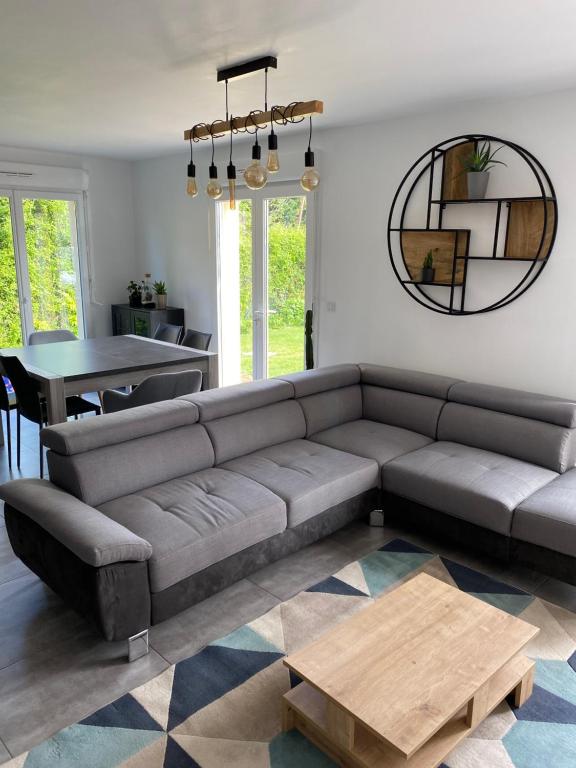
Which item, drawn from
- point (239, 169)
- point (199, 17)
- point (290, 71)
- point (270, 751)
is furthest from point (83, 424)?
point (239, 169)

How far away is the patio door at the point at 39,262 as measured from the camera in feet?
19.2

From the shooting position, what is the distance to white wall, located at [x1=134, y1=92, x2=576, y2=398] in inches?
135

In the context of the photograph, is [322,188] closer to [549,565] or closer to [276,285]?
[276,285]

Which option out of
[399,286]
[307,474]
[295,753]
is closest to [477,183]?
[399,286]

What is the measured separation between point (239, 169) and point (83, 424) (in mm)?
3405

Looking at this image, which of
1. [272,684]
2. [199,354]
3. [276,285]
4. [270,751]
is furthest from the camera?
[276,285]

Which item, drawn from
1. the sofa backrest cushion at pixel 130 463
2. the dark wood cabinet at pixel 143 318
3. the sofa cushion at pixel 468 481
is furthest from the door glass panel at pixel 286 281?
the sofa backrest cushion at pixel 130 463

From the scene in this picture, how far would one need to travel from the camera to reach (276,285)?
208 inches

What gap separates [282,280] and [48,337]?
2.17m

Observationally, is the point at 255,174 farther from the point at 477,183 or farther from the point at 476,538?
the point at 476,538

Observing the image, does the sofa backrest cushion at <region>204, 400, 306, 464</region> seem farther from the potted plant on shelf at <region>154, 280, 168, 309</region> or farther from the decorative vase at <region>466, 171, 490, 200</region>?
the potted plant on shelf at <region>154, 280, 168, 309</region>

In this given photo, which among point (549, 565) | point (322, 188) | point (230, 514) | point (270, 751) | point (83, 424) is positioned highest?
point (322, 188)

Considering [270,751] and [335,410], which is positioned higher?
[335,410]

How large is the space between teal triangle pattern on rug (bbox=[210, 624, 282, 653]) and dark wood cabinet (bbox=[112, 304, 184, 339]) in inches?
166
